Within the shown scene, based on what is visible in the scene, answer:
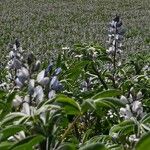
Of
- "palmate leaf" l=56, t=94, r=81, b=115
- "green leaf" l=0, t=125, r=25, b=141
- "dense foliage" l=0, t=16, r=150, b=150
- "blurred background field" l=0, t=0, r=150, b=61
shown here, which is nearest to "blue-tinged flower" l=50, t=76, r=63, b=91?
"dense foliage" l=0, t=16, r=150, b=150

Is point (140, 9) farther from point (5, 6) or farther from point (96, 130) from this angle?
point (96, 130)

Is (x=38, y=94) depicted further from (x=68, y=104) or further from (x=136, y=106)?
(x=136, y=106)

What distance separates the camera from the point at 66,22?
21.4 m

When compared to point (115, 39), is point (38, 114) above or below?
above

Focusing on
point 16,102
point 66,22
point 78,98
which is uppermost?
point 16,102

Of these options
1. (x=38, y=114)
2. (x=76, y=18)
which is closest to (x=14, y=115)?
(x=38, y=114)

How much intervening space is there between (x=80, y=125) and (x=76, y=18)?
19.9 m

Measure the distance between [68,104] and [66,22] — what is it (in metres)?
20.1

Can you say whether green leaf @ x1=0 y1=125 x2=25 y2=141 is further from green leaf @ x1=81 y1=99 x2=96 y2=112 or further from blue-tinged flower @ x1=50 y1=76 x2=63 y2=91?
blue-tinged flower @ x1=50 y1=76 x2=63 y2=91

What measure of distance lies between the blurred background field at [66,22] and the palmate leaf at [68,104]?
10.7 meters

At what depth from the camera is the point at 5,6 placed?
85.5 ft

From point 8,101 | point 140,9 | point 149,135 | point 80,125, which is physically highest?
point 149,135

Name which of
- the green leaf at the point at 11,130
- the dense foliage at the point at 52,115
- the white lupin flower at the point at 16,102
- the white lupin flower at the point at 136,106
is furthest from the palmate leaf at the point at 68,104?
the white lupin flower at the point at 136,106

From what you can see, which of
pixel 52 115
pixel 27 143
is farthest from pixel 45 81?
pixel 27 143
